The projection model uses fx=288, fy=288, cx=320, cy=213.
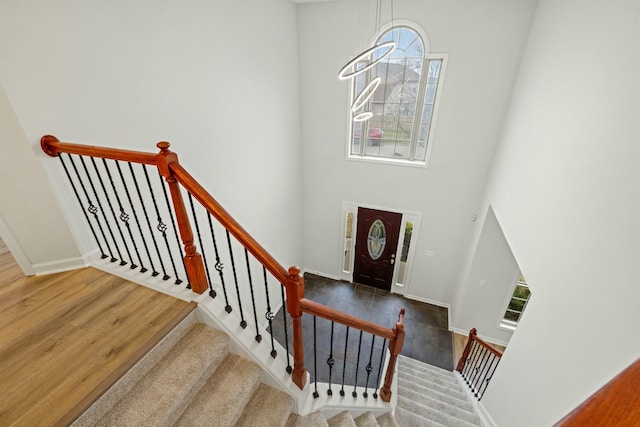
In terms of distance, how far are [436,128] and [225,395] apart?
4.63m

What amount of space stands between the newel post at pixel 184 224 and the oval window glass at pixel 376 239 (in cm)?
438

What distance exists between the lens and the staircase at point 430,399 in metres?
3.16

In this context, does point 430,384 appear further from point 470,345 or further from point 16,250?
A: point 16,250

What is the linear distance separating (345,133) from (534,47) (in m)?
2.84

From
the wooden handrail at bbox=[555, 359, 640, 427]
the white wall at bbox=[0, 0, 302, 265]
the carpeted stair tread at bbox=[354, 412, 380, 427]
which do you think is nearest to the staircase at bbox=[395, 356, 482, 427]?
the carpeted stair tread at bbox=[354, 412, 380, 427]

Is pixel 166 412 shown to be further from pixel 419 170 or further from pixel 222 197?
pixel 419 170

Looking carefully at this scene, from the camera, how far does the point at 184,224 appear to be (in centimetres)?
189

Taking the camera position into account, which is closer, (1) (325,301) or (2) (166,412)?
(2) (166,412)

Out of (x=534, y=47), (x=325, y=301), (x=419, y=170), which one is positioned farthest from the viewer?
(x=325, y=301)

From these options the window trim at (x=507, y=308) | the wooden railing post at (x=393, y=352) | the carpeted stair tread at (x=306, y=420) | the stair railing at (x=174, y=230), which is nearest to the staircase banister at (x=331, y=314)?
the stair railing at (x=174, y=230)

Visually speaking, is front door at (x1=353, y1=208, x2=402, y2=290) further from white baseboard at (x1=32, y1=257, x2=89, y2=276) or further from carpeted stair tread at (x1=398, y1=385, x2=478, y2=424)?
white baseboard at (x1=32, y1=257, x2=89, y2=276)

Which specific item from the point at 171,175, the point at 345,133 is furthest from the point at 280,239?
the point at 171,175

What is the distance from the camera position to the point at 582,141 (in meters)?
2.16

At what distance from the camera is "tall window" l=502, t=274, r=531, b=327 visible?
Answer: 5.00 metres
